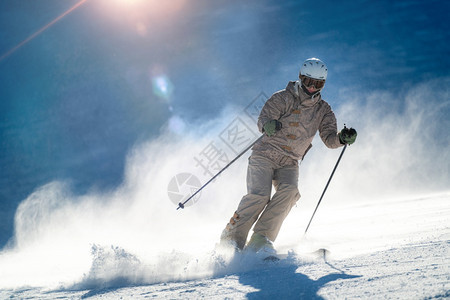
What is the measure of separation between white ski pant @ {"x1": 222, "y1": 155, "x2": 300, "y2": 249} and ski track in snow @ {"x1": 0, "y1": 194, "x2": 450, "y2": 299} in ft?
1.77

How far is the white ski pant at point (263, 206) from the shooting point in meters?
3.94

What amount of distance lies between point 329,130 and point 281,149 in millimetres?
524

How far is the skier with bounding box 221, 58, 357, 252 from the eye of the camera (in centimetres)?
390

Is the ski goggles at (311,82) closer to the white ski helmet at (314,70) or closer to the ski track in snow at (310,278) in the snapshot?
the white ski helmet at (314,70)

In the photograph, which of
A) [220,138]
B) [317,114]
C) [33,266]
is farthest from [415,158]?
[33,266]


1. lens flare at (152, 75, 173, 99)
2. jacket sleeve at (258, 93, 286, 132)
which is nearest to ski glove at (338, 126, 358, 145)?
jacket sleeve at (258, 93, 286, 132)

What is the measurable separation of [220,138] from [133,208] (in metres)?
6.35

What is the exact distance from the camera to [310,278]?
2594 mm

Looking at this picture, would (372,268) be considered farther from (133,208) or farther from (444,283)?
(133,208)

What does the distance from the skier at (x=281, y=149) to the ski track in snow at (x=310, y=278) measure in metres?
0.57

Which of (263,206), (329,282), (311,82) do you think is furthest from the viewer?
(263,206)

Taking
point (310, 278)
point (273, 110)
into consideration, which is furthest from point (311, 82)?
point (310, 278)

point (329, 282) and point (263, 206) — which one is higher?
point (263, 206)

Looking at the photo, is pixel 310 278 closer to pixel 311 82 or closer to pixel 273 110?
pixel 273 110
